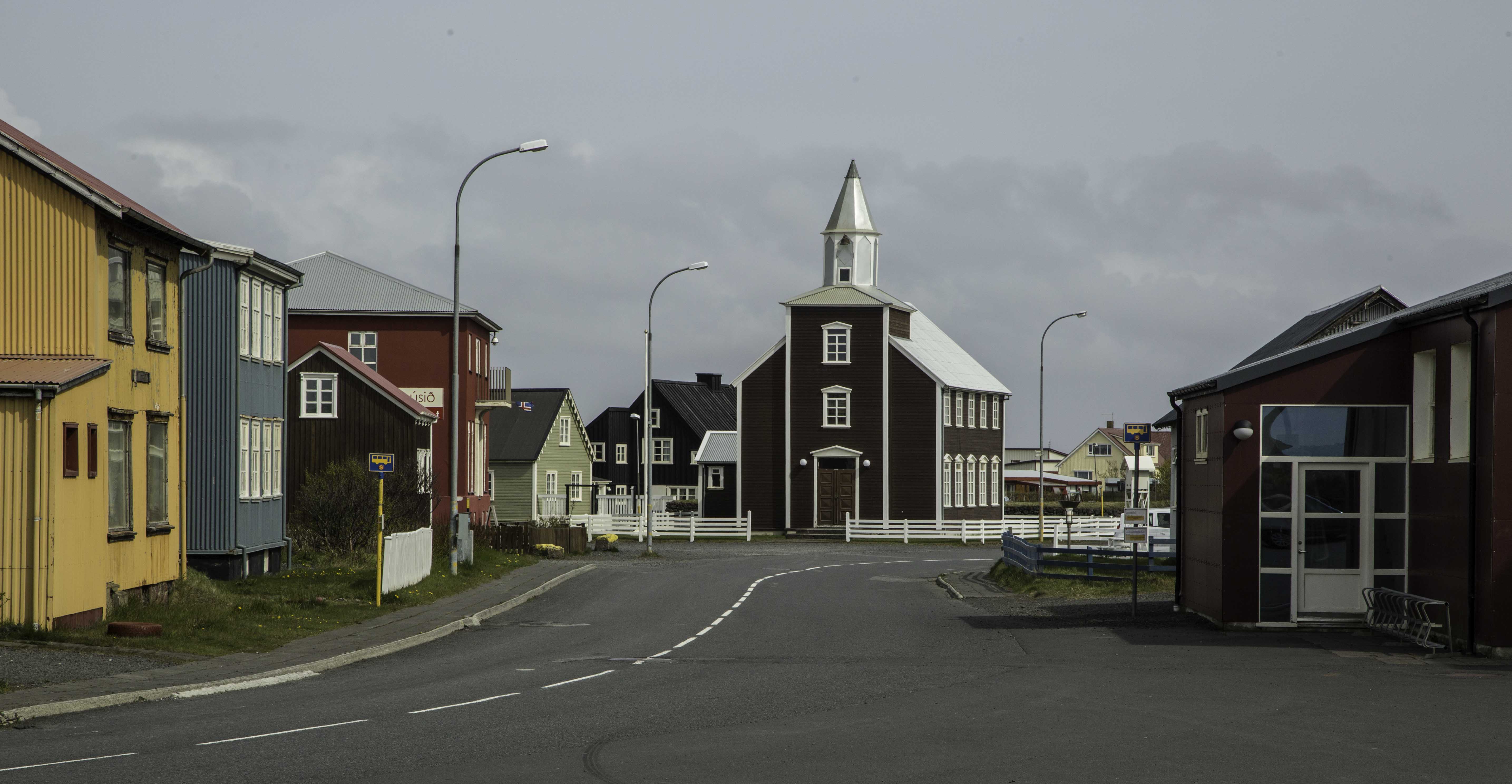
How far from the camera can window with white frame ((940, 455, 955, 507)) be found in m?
58.4

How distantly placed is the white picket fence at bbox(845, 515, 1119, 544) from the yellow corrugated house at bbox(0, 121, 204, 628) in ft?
119

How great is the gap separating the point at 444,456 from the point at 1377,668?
3623 cm

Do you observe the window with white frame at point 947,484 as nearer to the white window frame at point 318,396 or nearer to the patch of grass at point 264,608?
the white window frame at point 318,396

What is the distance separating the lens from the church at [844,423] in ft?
192

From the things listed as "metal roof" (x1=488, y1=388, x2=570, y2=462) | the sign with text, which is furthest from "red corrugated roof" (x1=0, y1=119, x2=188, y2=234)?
"metal roof" (x1=488, y1=388, x2=570, y2=462)

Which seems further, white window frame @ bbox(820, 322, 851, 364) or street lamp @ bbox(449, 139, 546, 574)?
white window frame @ bbox(820, 322, 851, 364)

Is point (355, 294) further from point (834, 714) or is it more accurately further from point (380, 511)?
point (834, 714)

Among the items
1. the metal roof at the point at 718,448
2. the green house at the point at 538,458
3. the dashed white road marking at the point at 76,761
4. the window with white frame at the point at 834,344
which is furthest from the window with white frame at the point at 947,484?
the dashed white road marking at the point at 76,761

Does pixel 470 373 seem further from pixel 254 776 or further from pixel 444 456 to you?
pixel 254 776

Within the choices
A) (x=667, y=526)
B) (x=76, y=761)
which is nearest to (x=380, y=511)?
(x=76, y=761)

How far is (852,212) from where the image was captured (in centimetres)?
6262

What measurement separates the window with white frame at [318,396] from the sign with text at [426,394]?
717 cm

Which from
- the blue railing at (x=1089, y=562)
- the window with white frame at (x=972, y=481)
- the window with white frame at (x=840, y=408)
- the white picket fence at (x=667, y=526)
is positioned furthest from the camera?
the window with white frame at (x=972, y=481)

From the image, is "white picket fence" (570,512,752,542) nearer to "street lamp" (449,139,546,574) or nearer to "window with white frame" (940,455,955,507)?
"window with white frame" (940,455,955,507)
